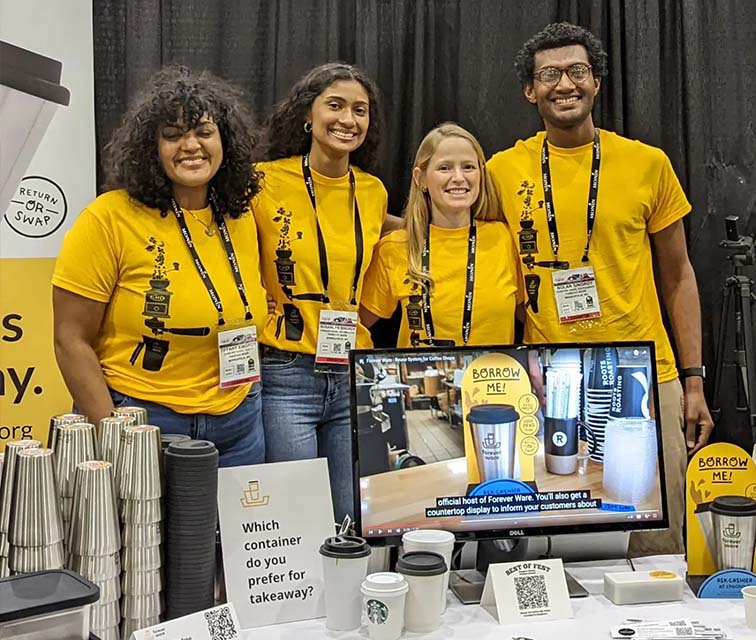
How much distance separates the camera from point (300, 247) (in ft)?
8.69

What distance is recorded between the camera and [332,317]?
2.66 metres

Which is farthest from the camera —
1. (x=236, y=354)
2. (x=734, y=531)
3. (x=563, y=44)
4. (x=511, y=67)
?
(x=511, y=67)

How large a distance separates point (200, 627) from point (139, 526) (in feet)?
0.60

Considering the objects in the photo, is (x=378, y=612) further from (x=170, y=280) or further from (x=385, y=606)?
(x=170, y=280)

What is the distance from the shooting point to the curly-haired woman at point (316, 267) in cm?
265

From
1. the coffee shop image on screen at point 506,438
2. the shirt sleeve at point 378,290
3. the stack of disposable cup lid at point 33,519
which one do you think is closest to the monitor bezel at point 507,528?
the coffee shop image on screen at point 506,438

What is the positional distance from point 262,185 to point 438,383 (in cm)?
119

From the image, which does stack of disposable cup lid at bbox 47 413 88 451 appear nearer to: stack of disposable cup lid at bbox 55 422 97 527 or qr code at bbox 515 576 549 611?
stack of disposable cup lid at bbox 55 422 97 527

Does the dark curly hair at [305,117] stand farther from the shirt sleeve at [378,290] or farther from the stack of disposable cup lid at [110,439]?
the stack of disposable cup lid at [110,439]

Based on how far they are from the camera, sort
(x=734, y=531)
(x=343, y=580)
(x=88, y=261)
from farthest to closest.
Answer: (x=88, y=261)
(x=734, y=531)
(x=343, y=580)

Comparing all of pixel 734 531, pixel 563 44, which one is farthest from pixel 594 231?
pixel 734 531

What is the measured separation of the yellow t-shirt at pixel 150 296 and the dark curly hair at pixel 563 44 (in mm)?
1160

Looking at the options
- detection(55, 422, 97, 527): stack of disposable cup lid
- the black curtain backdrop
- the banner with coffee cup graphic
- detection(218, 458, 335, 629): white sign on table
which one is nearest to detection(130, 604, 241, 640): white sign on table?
detection(218, 458, 335, 629): white sign on table

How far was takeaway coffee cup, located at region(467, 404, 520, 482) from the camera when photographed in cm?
172
